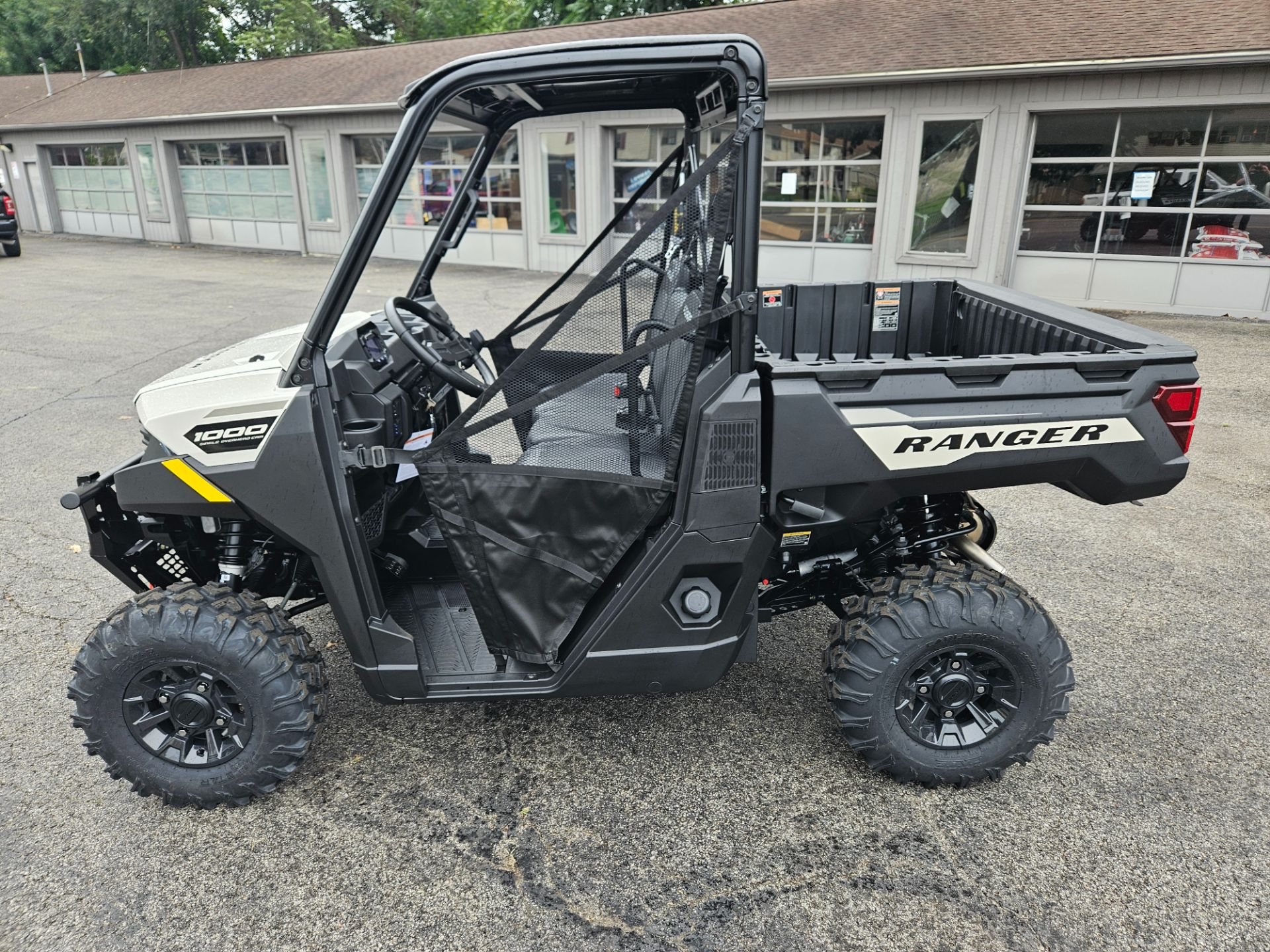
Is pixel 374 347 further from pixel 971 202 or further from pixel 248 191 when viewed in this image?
pixel 248 191

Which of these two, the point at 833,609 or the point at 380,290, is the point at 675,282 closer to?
the point at 833,609

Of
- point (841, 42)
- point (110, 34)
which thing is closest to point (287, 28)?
point (110, 34)

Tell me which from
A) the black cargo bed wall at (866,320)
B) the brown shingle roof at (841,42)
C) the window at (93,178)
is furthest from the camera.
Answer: the window at (93,178)

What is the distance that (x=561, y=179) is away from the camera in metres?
15.2

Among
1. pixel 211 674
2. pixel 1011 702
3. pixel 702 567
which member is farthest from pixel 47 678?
pixel 1011 702

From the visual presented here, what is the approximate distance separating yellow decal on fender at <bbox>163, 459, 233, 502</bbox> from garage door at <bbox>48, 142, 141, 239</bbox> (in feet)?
73.2

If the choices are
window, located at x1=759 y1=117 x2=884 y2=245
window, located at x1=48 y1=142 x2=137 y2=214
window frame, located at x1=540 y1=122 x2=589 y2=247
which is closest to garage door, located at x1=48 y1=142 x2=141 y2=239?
window, located at x1=48 y1=142 x2=137 y2=214

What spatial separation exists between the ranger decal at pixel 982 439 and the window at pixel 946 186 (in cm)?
1034

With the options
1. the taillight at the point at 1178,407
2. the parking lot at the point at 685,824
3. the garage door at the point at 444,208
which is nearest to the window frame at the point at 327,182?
the garage door at the point at 444,208

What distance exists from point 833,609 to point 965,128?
10.5m

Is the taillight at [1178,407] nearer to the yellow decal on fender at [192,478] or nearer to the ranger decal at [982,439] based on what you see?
Answer: the ranger decal at [982,439]

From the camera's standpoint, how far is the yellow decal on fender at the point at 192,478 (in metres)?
2.50

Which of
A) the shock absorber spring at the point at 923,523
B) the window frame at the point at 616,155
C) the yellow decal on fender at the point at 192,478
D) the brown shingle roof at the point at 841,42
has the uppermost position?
the brown shingle roof at the point at 841,42

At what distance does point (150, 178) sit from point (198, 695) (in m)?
22.1
